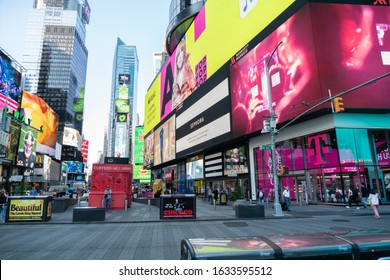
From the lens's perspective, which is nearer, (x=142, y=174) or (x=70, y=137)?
(x=142, y=174)

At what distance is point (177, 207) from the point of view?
15.8 metres

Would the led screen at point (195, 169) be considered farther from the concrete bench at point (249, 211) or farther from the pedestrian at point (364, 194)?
the concrete bench at point (249, 211)

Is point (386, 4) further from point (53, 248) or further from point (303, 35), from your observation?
point (53, 248)

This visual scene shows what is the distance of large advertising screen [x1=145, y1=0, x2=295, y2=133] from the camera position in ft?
96.6

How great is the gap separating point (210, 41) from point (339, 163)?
2887 centimetres

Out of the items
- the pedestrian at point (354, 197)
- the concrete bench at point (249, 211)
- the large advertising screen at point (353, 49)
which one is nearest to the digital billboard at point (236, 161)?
the pedestrian at point (354, 197)

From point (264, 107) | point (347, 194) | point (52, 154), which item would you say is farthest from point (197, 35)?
point (52, 154)

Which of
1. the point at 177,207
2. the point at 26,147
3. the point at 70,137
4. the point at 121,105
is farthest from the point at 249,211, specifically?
the point at 121,105

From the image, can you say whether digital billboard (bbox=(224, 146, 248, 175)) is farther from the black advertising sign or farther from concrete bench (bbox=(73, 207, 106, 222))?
concrete bench (bbox=(73, 207, 106, 222))

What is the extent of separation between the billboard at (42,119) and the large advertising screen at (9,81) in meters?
13.9

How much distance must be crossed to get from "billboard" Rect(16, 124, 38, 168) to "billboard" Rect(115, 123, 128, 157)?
344 ft

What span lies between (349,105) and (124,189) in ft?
71.3

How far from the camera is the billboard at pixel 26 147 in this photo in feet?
198

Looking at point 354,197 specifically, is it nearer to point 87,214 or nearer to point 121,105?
point 87,214
